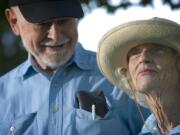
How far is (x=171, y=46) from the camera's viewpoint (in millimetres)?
5859

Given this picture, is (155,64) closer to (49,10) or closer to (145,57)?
(145,57)

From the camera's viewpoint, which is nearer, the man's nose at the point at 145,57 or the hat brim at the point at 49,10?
the man's nose at the point at 145,57

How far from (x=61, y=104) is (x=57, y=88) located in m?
0.12

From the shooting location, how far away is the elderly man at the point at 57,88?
20.7 ft

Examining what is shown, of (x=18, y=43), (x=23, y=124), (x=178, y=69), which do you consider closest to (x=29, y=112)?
(x=23, y=124)

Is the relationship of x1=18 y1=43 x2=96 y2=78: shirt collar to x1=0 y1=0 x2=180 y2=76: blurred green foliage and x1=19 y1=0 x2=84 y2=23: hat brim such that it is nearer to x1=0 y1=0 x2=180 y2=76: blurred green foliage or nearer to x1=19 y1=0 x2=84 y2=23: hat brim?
x1=19 y1=0 x2=84 y2=23: hat brim

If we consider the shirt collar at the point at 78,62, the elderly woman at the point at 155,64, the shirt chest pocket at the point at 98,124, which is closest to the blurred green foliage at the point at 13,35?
the shirt collar at the point at 78,62

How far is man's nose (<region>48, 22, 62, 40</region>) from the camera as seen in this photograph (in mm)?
6301

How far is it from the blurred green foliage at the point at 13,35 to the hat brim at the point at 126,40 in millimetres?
3688

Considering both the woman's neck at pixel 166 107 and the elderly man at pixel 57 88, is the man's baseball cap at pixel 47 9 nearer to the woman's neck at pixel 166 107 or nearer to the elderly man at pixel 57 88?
the elderly man at pixel 57 88

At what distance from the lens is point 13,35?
13516 millimetres

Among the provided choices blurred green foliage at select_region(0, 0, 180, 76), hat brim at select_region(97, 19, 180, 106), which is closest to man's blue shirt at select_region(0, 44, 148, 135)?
hat brim at select_region(97, 19, 180, 106)

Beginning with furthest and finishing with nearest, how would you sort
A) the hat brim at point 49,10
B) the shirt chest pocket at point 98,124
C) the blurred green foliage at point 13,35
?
the blurred green foliage at point 13,35
the hat brim at point 49,10
the shirt chest pocket at point 98,124

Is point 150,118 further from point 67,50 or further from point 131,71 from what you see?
point 67,50
